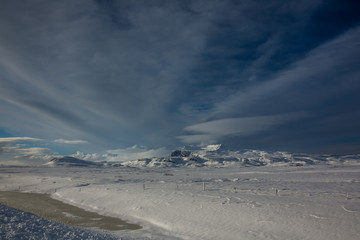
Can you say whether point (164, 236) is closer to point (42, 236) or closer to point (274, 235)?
point (274, 235)

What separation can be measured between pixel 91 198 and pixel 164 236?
22.8 meters

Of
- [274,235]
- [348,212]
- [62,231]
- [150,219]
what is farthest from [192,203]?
[62,231]

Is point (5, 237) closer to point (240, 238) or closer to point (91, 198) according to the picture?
point (240, 238)

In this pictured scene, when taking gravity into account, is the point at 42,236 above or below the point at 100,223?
above

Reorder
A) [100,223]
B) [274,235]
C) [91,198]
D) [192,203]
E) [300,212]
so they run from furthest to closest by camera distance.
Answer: [91,198] < [192,203] < [100,223] < [300,212] < [274,235]

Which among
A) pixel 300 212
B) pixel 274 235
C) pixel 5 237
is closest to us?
pixel 5 237

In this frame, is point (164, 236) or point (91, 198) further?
point (91, 198)

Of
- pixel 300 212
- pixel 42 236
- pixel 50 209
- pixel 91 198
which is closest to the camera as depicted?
pixel 42 236

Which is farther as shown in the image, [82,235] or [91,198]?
[91,198]

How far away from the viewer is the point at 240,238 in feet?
64.5

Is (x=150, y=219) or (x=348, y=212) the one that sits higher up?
(x=348, y=212)

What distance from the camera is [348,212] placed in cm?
2161

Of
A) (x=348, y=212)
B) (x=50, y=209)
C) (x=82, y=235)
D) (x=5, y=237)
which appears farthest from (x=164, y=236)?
(x=50, y=209)

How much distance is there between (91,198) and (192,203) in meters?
20.3
